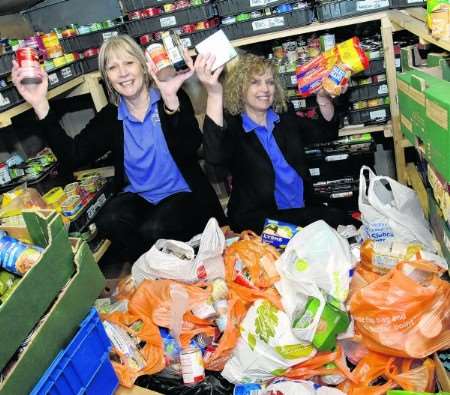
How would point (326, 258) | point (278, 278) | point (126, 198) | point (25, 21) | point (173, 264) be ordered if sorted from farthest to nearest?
point (25, 21)
point (126, 198)
point (173, 264)
point (278, 278)
point (326, 258)

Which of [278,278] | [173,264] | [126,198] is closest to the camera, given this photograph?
[278,278]

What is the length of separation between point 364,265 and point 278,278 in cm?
31

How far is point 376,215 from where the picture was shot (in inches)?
66.6

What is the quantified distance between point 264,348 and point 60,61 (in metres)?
1.54

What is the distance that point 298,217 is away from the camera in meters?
2.02

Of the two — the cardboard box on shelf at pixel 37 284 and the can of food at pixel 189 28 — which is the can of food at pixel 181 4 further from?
the cardboard box on shelf at pixel 37 284

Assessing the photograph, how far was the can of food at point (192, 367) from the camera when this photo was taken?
1544mm

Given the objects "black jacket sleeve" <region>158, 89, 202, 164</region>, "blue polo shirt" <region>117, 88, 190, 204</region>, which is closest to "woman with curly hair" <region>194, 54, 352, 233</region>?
"black jacket sleeve" <region>158, 89, 202, 164</region>

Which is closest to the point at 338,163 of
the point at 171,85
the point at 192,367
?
the point at 171,85

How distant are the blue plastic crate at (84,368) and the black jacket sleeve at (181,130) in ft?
2.94

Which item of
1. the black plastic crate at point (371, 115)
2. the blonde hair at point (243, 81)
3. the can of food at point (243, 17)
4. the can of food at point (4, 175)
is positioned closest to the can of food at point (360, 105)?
the black plastic crate at point (371, 115)

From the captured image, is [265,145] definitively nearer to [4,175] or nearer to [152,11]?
[152,11]

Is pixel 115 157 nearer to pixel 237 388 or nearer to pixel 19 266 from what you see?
pixel 19 266

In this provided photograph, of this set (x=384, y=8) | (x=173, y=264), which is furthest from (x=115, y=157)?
(x=384, y=8)
